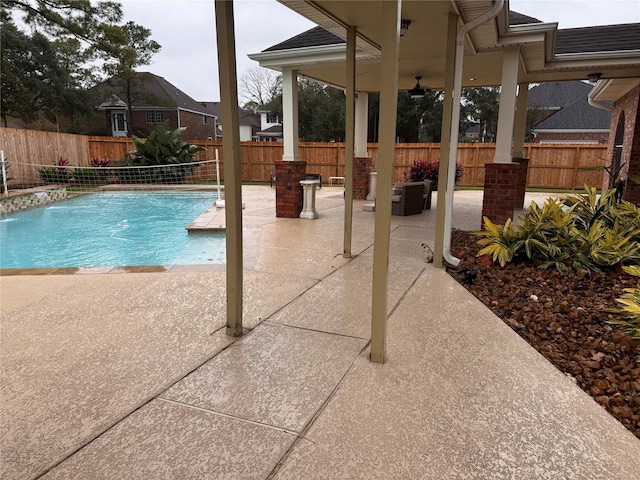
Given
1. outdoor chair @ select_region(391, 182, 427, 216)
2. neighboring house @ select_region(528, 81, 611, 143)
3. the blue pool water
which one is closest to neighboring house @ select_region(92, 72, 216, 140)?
the blue pool water

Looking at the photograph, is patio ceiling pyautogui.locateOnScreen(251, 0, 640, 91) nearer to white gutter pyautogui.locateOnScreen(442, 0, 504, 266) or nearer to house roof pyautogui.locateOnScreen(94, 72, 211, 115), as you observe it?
white gutter pyautogui.locateOnScreen(442, 0, 504, 266)

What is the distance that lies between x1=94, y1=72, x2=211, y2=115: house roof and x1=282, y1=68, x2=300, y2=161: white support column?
1875cm

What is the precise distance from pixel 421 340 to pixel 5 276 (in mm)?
4656

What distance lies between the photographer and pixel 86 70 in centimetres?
2402

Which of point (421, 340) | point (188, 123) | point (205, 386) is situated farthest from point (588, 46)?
point (188, 123)

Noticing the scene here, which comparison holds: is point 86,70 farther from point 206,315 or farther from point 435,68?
point 206,315

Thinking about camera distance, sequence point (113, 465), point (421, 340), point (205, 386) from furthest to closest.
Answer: point (421, 340) → point (205, 386) → point (113, 465)

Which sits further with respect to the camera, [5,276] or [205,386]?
[5,276]

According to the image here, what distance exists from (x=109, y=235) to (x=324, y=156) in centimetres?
1075

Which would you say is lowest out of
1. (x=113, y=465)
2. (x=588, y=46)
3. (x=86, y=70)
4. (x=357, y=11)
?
(x=113, y=465)

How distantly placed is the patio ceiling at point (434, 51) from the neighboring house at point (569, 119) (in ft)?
62.7

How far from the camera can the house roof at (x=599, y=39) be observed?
7633 millimetres

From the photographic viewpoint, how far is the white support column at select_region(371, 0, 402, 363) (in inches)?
99.5

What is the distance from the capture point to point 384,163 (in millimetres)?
2676
